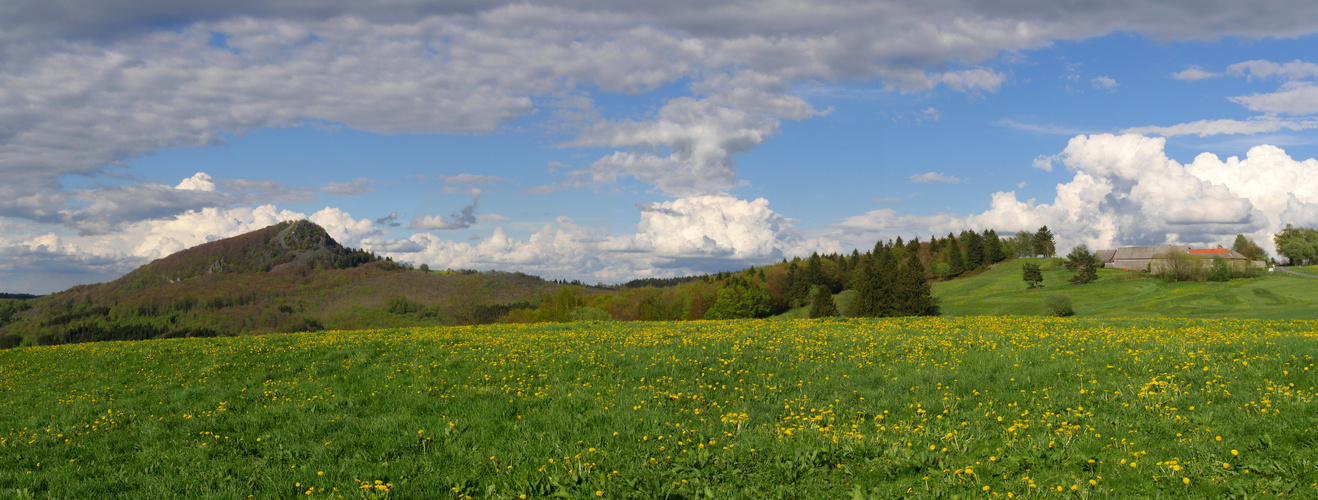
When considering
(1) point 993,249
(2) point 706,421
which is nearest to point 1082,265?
(1) point 993,249

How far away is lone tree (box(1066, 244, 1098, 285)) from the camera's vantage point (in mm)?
109750

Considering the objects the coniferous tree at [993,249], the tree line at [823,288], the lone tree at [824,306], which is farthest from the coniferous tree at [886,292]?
the coniferous tree at [993,249]

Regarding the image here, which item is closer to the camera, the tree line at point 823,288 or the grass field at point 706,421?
the grass field at point 706,421

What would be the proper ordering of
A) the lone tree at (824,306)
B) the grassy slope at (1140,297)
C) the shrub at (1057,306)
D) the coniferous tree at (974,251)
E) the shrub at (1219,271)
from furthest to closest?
1. the coniferous tree at (974,251)
2. the shrub at (1219,271)
3. the lone tree at (824,306)
4. the shrub at (1057,306)
5. the grassy slope at (1140,297)

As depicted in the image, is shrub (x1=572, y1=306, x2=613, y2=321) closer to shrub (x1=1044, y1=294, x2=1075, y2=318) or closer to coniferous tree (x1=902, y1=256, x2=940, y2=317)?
coniferous tree (x1=902, y1=256, x2=940, y2=317)

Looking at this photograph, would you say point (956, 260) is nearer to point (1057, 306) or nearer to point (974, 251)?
point (974, 251)

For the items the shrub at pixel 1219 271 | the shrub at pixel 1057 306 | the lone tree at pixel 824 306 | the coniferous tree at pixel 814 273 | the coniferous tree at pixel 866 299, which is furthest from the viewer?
the coniferous tree at pixel 814 273

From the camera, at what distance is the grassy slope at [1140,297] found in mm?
62938

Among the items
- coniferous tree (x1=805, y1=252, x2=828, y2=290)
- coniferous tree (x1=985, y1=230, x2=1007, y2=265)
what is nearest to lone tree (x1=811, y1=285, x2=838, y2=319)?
coniferous tree (x1=805, y1=252, x2=828, y2=290)

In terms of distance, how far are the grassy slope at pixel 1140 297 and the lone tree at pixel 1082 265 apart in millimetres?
1827

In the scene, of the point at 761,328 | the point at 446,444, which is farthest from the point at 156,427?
the point at 761,328

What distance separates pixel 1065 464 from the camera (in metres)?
8.38

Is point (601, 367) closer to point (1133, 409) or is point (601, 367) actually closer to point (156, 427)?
point (156, 427)

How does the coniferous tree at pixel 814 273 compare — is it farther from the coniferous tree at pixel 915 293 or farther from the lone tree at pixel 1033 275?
the coniferous tree at pixel 915 293
